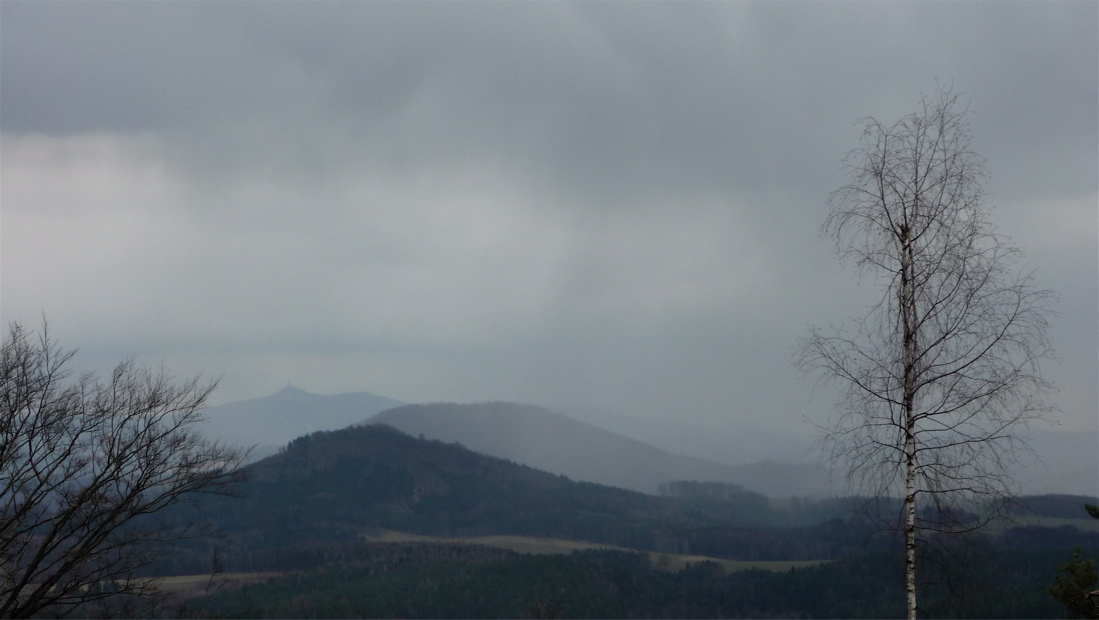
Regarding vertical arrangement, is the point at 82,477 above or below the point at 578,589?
above

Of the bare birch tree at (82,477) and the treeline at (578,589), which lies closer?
the bare birch tree at (82,477)

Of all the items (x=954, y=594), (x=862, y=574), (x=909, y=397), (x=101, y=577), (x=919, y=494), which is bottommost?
(x=862, y=574)

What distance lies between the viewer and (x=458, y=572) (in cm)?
12719

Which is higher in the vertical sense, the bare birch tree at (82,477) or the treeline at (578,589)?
the bare birch tree at (82,477)

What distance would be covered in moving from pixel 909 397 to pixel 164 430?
59.4ft

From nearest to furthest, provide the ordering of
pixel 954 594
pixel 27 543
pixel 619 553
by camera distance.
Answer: pixel 954 594 → pixel 27 543 → pixel 619 553

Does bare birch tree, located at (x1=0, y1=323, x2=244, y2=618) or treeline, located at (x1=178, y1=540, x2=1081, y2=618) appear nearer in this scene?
bare birch tree, located at (x1=0, y1=323, x2=244, y2=618)

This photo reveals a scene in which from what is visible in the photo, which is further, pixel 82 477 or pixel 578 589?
pixel 578 589

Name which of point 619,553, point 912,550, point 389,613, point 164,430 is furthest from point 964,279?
point 619,553

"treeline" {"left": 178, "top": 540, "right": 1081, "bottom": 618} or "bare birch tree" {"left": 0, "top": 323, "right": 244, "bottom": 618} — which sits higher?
"bare birch tree" {"left": 0, "top": 323, "right": 244, "bottom": 618}

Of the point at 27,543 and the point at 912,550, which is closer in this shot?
the point at 912,550

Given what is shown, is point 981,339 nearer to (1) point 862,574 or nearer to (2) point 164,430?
(2) point 164,430

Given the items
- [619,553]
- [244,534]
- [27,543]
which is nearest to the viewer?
[27,543]

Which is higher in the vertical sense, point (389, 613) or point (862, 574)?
point (862, 574)
